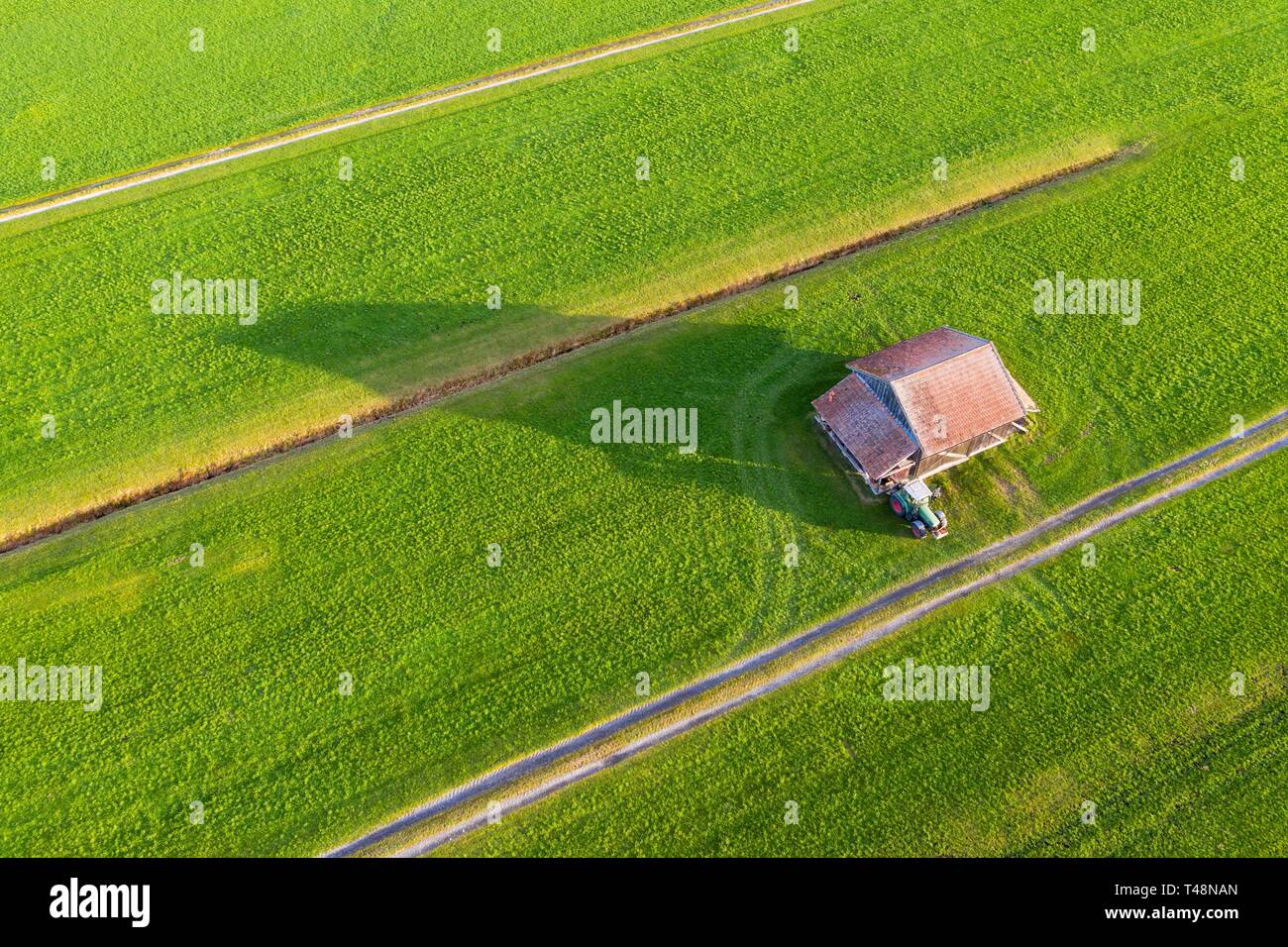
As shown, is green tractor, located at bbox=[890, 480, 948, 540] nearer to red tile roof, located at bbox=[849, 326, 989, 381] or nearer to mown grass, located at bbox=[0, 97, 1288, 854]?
mown grass, located at bbox=[0, 97, 1288, 854]

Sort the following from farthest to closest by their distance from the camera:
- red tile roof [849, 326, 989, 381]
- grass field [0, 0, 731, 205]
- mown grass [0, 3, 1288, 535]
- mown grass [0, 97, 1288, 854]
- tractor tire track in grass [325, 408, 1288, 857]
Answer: grass field [0, 0, 731, 205] → mown grass [0, 3, 1288, 535] → red tile roof [849, 326, 989, 381] → mown grass [0, 97, 1288, 854] → tractor tire track in grass [325, 408, 1288, 857]

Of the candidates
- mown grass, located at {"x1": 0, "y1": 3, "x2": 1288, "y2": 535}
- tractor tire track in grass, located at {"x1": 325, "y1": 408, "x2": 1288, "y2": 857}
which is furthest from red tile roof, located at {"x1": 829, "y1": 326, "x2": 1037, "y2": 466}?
mown grass, located at {"x1": 0, "y1": 3, "x2": 1288, "y2": 535}

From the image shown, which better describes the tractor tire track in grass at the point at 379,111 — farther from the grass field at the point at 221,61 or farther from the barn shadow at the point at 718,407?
the barn shadow at the point at 718,407

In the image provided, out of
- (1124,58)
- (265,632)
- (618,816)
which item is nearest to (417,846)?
(618,816)

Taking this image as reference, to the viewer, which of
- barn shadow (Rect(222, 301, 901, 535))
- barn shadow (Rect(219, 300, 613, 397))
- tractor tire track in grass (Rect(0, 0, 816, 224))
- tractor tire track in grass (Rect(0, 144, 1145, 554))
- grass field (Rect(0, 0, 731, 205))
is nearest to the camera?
tractor tire track in grass (Rect(0, 144, 1145, 554))

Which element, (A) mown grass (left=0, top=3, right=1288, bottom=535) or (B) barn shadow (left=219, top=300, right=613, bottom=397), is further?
(B) barn shadow (left=219, top=300, right=613, bottom=397)
